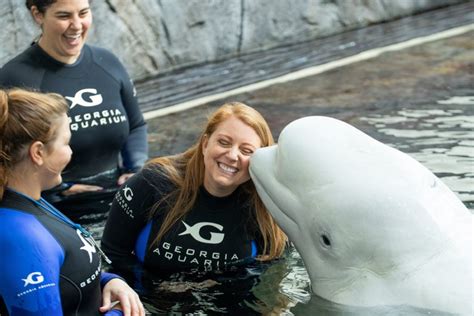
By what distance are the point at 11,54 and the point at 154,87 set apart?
138 cm

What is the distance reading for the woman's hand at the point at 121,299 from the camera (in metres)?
3.80

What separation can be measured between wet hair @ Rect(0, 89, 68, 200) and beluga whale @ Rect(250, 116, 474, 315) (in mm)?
1027

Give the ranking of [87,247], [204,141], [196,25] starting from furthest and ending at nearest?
[196,25] < [204,141] < [87,247]

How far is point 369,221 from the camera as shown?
3879 mm

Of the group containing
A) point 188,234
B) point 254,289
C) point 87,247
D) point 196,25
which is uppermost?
point 87,247

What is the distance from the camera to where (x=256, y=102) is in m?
8.84

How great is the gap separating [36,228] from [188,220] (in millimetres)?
1450

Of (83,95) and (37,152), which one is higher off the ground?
(37,152)

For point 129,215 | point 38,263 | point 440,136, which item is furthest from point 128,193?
point 440,136

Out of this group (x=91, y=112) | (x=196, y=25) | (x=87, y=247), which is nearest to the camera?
(x=87, y=247)

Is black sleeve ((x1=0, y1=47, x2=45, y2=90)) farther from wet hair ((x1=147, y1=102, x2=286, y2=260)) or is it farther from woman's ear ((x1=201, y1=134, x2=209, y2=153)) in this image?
woman's ear ((x1=201, y1=134, x2=209, y2=153))

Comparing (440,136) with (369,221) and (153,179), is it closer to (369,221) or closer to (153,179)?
(153,179)

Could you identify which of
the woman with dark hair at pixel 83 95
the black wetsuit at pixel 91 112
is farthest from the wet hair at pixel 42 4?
the black wetsuit at pixel 91 112

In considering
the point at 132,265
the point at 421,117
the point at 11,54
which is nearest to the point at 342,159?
the point at 132,265
